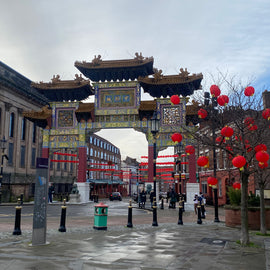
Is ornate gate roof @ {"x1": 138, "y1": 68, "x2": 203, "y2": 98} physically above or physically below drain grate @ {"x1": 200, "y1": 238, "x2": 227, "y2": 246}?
above

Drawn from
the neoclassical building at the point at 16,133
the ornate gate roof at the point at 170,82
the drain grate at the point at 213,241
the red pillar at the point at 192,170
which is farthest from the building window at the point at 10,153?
the drain grate at the point at 213,241

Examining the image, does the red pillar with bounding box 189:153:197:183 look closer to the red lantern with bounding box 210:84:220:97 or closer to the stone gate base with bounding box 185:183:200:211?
the stone gate base with bounding box 185:183:200:211

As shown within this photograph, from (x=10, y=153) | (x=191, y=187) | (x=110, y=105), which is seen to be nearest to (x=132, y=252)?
(x=191, y=187)

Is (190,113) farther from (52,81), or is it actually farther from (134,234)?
(134,234)

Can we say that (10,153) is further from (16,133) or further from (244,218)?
(244,218)

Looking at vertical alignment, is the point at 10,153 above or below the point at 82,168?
above

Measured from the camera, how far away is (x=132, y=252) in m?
8.41

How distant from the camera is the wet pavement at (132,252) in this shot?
7.04 metres

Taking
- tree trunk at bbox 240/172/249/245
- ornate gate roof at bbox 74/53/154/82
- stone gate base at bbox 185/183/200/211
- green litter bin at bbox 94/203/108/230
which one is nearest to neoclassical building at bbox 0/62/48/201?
ornate gate roof at bbox 74/53/154/82

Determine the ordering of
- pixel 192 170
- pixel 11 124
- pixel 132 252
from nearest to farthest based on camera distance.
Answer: pixel 132 252 < pixel 192 170 < pixel 11 124

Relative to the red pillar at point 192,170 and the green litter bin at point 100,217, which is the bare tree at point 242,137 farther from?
the red pillar at point 192,170

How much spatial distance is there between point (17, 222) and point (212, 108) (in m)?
8.94

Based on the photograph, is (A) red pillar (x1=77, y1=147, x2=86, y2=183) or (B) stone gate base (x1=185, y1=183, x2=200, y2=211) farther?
(A) red pillar (x1=77, y1=147, x2=86, y2=183)

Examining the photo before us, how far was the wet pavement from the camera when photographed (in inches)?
277
